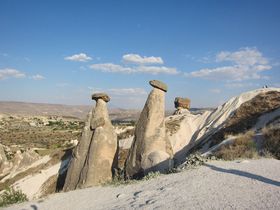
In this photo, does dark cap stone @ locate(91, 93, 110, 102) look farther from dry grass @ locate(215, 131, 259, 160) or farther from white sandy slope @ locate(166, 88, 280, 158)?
white sandy slope @ locate(166, 88, 280, 158)

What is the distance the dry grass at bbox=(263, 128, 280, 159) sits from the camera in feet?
35.5

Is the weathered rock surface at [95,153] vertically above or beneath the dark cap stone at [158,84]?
beneath

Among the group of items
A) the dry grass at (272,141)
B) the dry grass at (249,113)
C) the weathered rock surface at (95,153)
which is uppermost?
the dry grass at (249,113)

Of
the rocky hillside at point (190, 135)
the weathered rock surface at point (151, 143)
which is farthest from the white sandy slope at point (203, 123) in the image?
the weathered rock surface at point (151, 143)

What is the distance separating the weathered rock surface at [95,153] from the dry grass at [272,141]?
224 inches

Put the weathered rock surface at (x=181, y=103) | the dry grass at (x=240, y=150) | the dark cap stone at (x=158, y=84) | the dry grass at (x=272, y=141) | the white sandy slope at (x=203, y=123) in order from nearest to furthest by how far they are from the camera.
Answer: the dry grass at (x=240, y=150) < the dry grass at (x=272, y=141) < the dark cap stone at (x=158, y=84) < the white sandy slope at (x=203, y=123) < the weathered rock surface at (x=181, y=103)

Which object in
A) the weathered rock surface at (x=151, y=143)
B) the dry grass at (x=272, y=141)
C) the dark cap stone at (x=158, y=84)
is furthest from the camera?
the dark cap stone at (x=158, y=84)

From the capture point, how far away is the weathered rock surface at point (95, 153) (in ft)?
44.4

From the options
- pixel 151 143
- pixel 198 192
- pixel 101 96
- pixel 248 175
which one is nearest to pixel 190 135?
pixel 101 96

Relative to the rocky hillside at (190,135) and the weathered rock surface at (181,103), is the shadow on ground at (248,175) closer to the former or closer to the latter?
the rocky hillside at (190,135)

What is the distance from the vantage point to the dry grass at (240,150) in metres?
10.7

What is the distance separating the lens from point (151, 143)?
13422 mm

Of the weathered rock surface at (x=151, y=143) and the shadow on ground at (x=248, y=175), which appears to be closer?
the shadow on ground at (x=248, y=175)

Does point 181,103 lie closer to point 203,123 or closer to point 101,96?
point 203,123
